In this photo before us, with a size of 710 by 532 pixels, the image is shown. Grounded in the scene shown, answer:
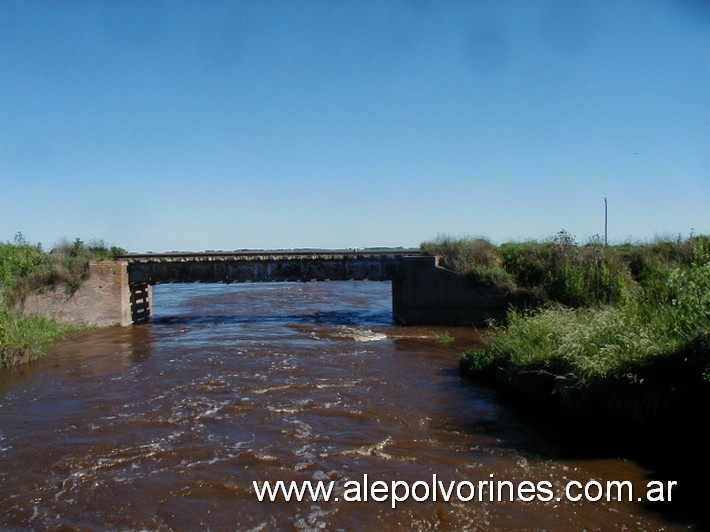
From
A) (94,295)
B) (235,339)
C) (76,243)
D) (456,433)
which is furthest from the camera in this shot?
(76,243)

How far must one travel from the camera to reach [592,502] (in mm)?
7465

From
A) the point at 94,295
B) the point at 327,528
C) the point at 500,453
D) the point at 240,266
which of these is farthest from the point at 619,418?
the point at 94,295

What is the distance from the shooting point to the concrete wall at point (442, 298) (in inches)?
882

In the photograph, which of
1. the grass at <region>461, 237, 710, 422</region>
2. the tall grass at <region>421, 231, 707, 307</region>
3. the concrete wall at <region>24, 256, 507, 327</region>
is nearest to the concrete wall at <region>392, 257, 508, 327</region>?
the concrete wall at <region>24, 256, 507, 327</region>

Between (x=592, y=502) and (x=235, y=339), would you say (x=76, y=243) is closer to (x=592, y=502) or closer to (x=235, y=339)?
(x=235, y=339)

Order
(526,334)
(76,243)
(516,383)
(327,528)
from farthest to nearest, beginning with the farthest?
(76,243) < (526,334) < (516,383) < (327,528)

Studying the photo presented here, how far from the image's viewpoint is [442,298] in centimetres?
2331

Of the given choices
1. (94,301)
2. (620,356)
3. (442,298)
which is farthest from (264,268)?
(620,356)

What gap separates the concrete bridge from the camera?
22.9 meters

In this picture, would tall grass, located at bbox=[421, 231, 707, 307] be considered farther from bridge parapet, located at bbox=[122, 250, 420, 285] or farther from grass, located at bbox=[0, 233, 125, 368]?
grass, located at bbox=[0, 233, 125, 368]

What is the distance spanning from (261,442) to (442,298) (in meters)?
14.4

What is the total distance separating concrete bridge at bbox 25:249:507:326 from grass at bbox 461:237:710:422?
9388 millimetres

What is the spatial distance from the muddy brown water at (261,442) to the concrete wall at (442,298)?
429cm

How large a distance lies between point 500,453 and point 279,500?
11.3ft
